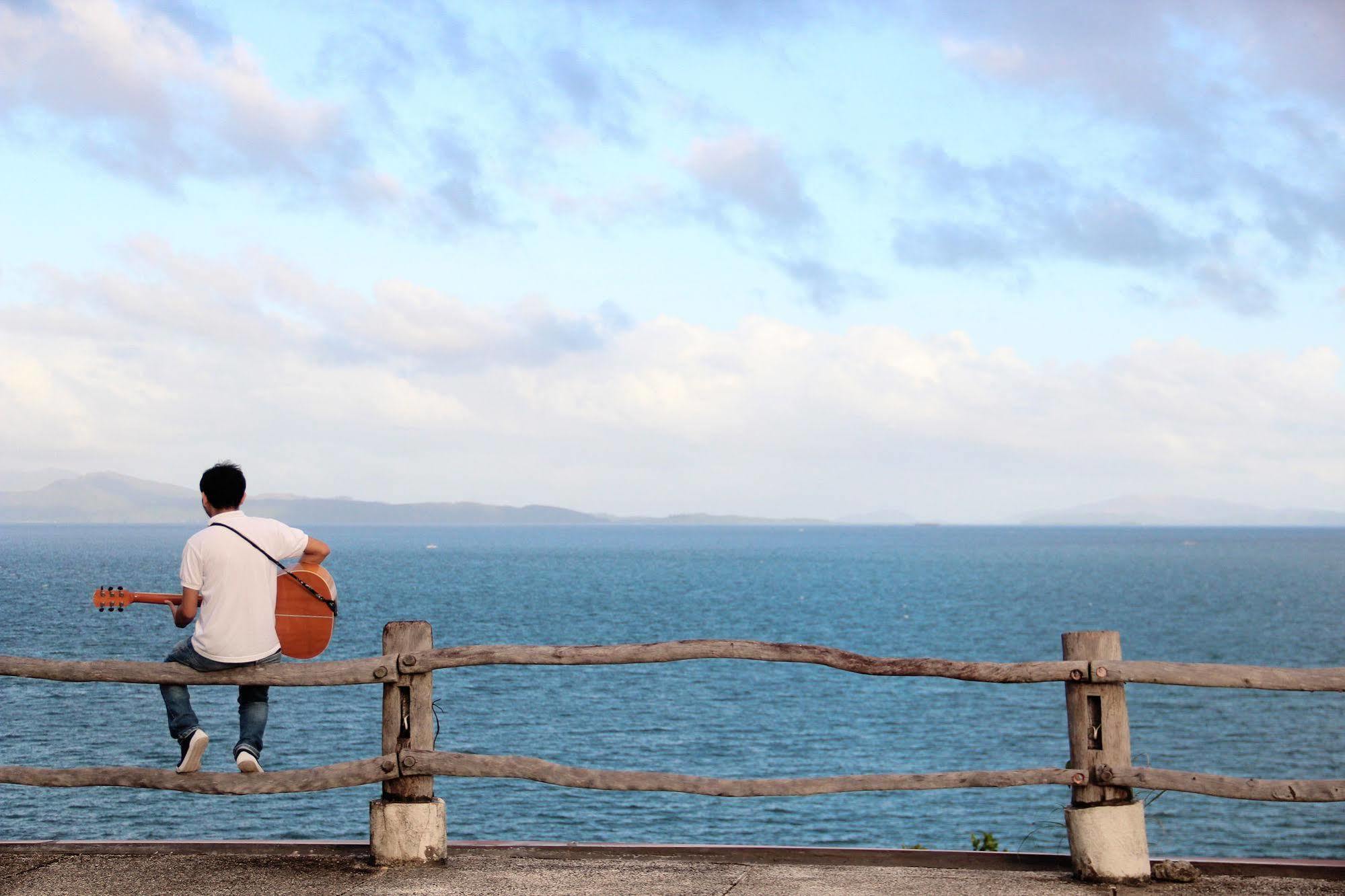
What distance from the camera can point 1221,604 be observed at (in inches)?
3639

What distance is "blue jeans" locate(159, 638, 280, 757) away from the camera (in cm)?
687

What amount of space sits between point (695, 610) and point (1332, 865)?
81.3 meters

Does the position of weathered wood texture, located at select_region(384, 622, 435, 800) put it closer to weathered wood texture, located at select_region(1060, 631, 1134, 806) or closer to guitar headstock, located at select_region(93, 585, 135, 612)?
guitar headstock, located at select_region(93, 585, 135, 612)

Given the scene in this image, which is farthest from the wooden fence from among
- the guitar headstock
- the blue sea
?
the blue sea

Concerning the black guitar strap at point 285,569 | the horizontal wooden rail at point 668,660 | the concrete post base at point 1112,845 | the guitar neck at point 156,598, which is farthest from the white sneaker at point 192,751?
the concrete post base at point 1112,845

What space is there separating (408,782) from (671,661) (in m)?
1.72

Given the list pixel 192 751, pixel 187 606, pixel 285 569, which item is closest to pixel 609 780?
pixel 285 569

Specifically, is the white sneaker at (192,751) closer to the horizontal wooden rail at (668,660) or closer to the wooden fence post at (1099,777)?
the horizontal wooden rail at (668,660)

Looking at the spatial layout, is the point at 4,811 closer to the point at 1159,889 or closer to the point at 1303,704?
the point at 1159,889

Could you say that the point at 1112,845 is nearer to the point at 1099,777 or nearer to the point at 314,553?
the point at 1099,777

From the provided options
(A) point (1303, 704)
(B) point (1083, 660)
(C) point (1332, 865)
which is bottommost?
(A) point (1303, 704)

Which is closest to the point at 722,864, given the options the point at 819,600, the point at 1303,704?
the point at 1303,704

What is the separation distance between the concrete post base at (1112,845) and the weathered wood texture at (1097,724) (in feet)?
0.23

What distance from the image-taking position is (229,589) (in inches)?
265
